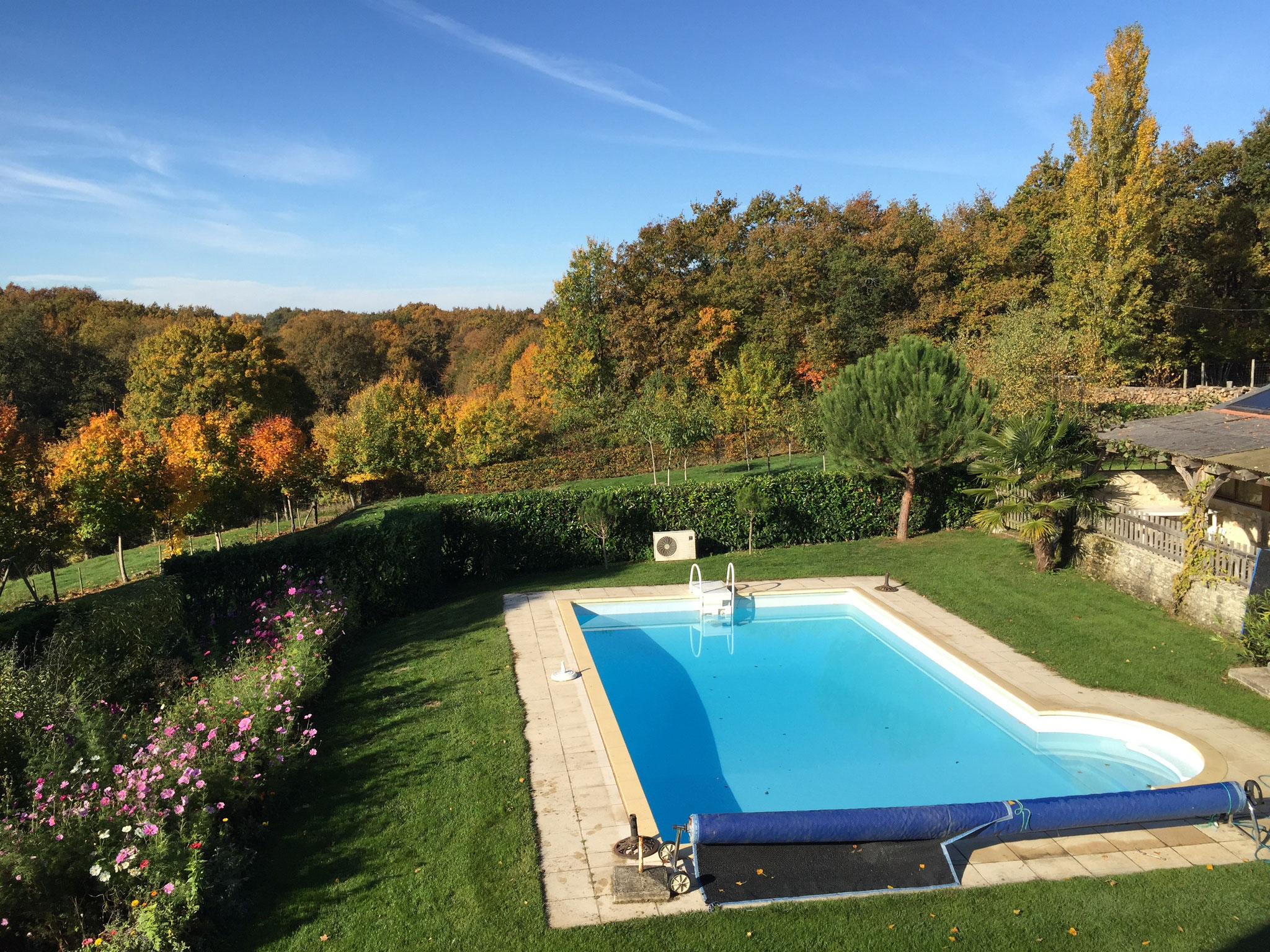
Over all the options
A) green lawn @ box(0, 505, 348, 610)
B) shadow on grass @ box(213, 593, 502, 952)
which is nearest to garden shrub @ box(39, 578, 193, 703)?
shadow on grass @ box(213, 593, 502, 952)

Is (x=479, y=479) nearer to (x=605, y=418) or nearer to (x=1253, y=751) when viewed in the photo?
(x=605, y=418)

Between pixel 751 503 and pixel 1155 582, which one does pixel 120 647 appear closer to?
pixel 751 503

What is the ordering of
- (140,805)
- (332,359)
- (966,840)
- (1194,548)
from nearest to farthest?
(140,805), (966,840), (1194,548), (332,359)

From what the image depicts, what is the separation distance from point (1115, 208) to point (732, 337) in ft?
52.2

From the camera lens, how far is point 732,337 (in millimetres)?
37062

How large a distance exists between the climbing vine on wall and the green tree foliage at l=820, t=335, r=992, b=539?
393 cm

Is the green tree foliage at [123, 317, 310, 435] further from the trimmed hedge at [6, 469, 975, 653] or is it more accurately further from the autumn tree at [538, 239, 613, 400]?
the trimmed hedge at [6, 469, 975, 653]

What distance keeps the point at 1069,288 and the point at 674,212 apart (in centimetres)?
2032

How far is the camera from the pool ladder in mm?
12320

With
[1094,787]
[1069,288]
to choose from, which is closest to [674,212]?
[1069,288]

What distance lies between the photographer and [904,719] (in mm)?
9297

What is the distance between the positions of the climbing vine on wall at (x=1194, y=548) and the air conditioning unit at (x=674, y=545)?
26.1 feet

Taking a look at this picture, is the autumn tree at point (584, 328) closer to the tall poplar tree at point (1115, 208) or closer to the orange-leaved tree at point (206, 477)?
the orange-leaved tree at point (206, 477)

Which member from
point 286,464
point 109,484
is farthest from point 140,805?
point 286,464
